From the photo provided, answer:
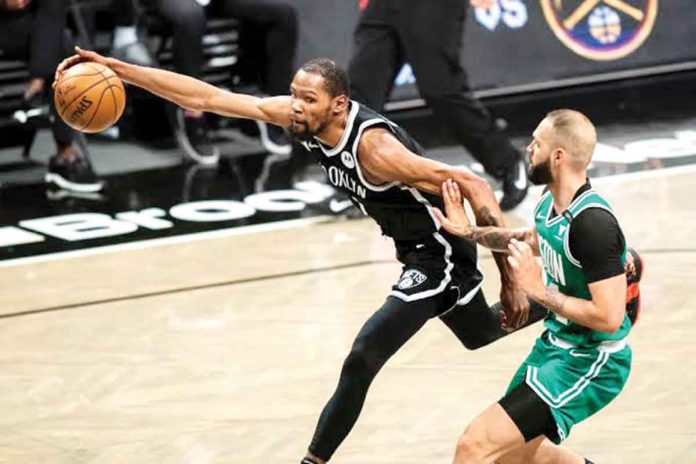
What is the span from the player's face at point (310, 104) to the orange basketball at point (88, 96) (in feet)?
3.22

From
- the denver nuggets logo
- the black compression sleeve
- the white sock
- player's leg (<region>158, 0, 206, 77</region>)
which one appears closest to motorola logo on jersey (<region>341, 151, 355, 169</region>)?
the black compression sleeve

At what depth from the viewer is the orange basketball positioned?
21.7ft

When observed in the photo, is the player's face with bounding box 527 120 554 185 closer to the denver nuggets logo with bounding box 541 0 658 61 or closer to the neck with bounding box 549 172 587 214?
the neck with bounding box 549 172 587 214

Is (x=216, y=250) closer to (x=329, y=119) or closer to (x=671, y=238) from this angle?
(x=671, y=238)

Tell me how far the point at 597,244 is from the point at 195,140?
7.08m

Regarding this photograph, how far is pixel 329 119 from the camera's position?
6.03m

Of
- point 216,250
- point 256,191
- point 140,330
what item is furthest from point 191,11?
point 140,330

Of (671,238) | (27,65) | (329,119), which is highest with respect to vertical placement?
(329,119)

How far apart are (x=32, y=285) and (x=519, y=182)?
3173 millimetres

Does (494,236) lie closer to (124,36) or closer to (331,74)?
(331,74)

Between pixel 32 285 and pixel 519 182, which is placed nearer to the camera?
pixel 32 285

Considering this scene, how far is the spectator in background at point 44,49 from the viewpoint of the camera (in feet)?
36.4

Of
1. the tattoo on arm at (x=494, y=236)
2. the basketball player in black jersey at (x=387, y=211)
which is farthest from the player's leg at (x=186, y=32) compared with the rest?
the tattoo on arm at (x=494, y=236)

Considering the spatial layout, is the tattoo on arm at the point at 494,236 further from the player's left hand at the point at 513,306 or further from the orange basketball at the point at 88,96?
the orange basketball at the point at 88,96
